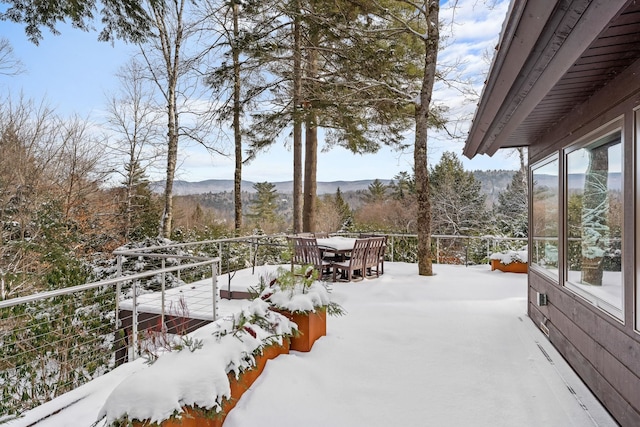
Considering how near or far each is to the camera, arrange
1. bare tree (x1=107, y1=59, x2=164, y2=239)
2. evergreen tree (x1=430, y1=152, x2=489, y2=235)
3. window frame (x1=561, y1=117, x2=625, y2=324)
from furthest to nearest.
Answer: evergreen tree (x1=430, y1=152, x2=489, y2=235)
bare tree (x1=107, y1=59, x2=164, y2=239)
window frame (x1=561, y1=117, x2=625, y2=324)

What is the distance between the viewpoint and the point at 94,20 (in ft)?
16.7

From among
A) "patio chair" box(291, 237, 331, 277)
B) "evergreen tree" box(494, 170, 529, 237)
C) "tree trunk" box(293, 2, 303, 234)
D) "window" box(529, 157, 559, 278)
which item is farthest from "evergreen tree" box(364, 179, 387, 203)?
"window" box(529, 157, 559, 278)

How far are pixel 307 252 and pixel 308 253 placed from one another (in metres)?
0.03

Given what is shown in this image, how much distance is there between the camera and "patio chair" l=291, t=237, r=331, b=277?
6680mm

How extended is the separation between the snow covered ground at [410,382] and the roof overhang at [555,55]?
189cm

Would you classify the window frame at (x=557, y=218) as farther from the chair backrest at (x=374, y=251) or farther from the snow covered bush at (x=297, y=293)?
the chair backrest at (x=374, y=251)

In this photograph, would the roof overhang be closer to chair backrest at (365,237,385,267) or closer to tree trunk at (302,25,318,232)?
chair backrest at (365,237,385,267)

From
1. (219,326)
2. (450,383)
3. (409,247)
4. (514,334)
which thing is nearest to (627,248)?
(450,383)

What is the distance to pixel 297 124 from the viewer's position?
9.07 metres

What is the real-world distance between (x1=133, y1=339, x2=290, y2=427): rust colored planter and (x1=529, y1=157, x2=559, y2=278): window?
2.62m

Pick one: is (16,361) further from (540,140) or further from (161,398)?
(540,140)

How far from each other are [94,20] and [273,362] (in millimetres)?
5062

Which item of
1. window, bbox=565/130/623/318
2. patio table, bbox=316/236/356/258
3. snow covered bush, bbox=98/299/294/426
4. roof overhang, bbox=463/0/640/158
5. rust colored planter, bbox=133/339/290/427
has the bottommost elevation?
rust colored planter, bbox=133/339/290/427

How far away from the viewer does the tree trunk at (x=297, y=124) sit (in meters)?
9.00
